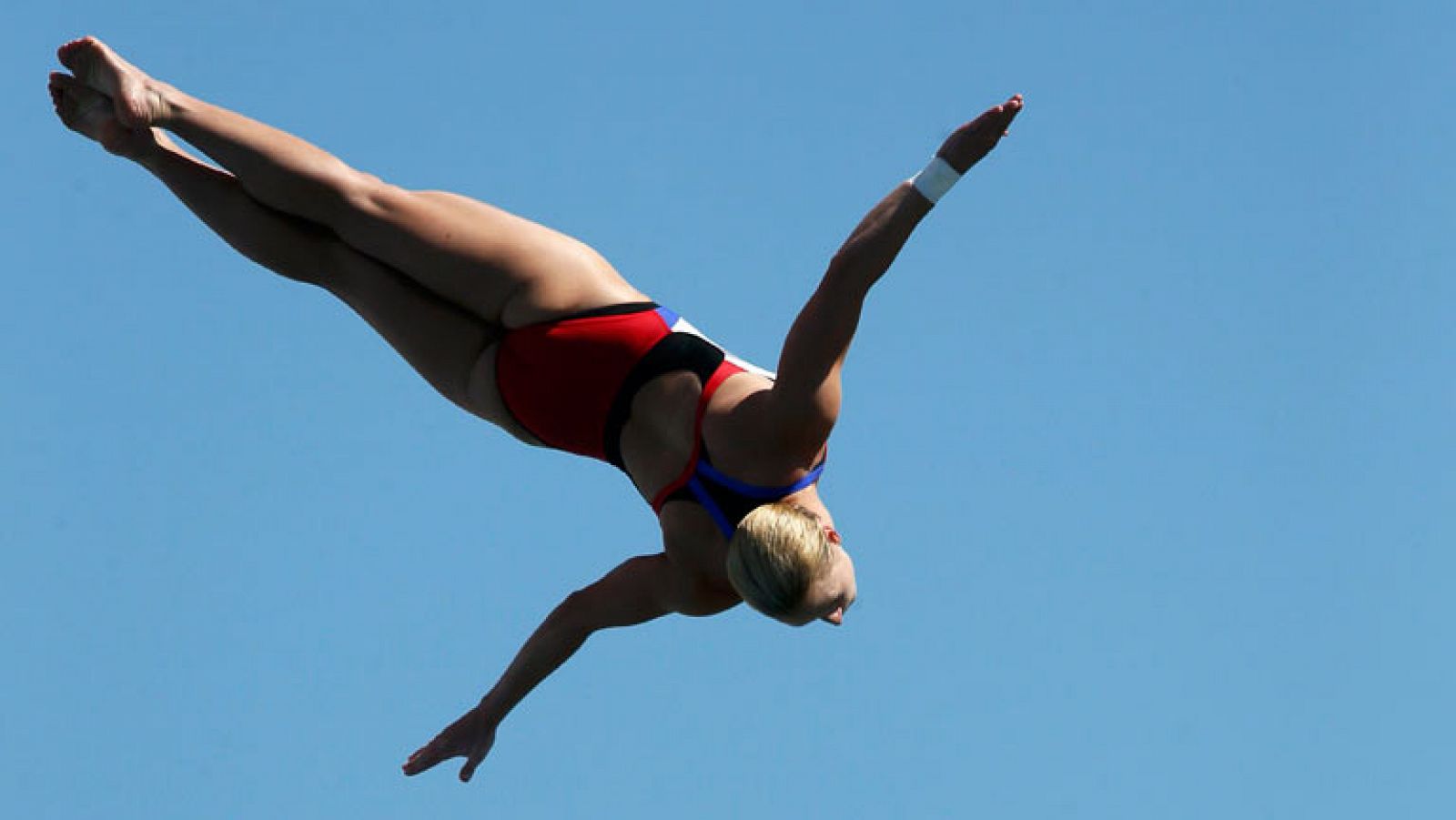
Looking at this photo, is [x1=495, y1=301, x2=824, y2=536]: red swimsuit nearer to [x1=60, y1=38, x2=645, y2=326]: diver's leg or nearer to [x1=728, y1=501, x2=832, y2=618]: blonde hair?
[x1=60, y1=38, x2=645, y2=326]: diver's leg

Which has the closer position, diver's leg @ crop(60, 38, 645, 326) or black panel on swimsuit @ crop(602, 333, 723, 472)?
black panel on swimsuit @ crop(602, 333, 723, 472)

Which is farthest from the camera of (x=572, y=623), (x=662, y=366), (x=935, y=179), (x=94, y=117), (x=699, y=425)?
(x=94, y=117)

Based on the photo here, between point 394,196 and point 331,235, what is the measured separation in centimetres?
50

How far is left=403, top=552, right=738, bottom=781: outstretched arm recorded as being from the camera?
9.41 m

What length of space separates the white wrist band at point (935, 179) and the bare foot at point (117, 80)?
12.4ft

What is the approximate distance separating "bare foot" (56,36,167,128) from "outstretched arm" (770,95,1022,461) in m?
3.40

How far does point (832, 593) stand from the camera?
28.0 feet

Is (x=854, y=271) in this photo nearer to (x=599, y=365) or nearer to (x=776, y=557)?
(x=776, y=557)

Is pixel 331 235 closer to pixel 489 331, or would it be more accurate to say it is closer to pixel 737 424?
pixel 489 331

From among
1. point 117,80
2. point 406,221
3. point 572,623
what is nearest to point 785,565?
point 572,623

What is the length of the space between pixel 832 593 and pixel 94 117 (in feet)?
14.5

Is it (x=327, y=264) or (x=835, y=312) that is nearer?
(x=835, y=312)

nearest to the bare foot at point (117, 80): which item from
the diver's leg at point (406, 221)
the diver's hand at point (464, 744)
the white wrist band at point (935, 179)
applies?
the diver's leg at point (406, 221)

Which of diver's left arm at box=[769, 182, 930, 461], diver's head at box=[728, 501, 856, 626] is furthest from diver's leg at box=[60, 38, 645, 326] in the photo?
diver's head at box=[728, 501, 856, 626]
